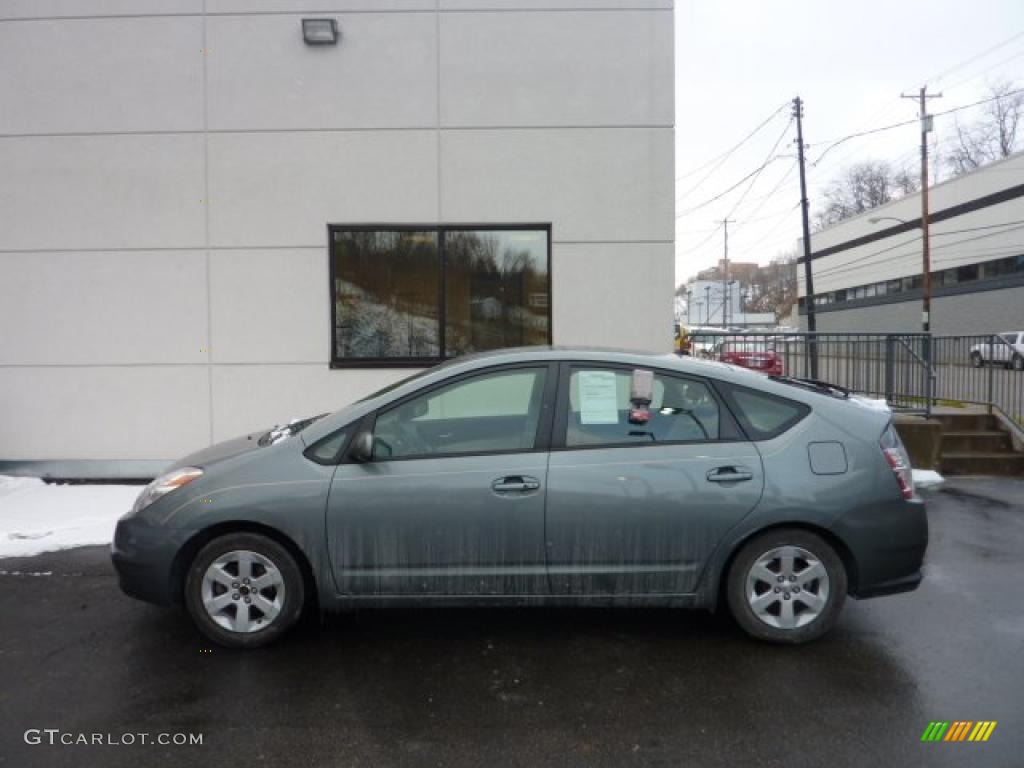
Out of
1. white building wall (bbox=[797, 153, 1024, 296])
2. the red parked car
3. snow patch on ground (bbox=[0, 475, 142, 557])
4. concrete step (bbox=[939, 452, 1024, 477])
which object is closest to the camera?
snow patch on ground (bbox=[0, 475, 142, 557])

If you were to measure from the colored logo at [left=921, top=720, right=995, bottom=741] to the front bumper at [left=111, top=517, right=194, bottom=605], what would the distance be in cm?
360

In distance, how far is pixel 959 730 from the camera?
3.24m

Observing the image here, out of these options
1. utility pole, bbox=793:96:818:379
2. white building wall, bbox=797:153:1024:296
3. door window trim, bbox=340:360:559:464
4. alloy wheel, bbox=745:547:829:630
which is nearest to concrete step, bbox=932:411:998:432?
alloy wheel, bbox=745:547:829:630

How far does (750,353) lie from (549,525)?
6671 millimetres

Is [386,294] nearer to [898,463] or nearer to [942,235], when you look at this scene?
[898,463]

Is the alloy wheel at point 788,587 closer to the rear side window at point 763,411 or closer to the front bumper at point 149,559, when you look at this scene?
the rear side window at point 763,411

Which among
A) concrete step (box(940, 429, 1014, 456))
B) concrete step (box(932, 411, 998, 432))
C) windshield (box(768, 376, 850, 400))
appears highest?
windshield (box(768, 376, 850, 400))

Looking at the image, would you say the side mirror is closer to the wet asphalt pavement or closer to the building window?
the wet asphalt pavement

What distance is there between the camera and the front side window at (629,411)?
413cm

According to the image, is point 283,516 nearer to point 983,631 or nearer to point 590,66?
point 983,631

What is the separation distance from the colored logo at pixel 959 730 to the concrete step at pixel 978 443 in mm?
6975

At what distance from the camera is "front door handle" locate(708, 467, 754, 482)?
3994 millimetres

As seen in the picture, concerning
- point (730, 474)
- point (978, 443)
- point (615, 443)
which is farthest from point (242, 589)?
point (978, 443)

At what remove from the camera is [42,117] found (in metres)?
8.46
